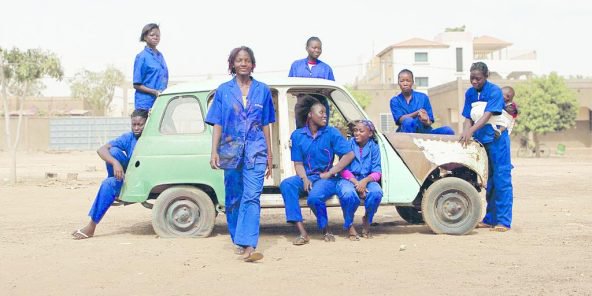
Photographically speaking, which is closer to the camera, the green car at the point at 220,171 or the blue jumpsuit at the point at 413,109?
the green car at the point at 220,171

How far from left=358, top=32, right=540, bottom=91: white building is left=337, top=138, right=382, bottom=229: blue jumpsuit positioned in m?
55.3

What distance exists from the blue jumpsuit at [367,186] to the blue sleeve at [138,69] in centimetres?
258

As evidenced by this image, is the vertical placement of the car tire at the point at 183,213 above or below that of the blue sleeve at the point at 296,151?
below

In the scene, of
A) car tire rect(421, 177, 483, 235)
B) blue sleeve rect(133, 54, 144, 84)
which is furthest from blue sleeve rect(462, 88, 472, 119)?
blue sleeve rect(133, 54, 144, 84)

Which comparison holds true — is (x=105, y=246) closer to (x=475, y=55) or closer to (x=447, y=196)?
(x=447, y=196)

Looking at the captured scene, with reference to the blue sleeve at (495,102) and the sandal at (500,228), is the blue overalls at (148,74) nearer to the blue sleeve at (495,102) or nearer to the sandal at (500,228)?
the blue sleeve at (495,102)

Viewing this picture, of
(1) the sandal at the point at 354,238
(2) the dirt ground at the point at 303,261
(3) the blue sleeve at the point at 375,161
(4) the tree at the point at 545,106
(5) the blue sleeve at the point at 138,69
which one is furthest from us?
(4) the tree at the point at 545,106

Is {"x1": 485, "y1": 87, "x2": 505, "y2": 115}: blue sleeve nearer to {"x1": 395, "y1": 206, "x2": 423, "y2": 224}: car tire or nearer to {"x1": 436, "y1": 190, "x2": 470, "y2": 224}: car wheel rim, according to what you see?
{"x1": 436, "y1": 190, "x2": 470, "y2": 224}: car wheel rim

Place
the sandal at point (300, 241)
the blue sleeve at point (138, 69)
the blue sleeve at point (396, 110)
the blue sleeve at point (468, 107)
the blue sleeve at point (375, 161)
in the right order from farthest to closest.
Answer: the blue sleeve at point (396, 110) → the blue sleeve at point (138, 69) → the blue sleeve at point (468, 107) → the blue sleeve at point (375, 161) → the sandal at point (300, 241)

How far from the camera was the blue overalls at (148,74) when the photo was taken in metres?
8.95

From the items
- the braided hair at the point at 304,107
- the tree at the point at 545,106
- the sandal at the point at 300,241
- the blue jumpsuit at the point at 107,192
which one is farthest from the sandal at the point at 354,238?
the tree at the point at 545,106

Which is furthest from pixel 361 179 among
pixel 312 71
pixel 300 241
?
pixel 312 71

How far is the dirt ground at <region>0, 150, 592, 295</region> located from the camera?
5578mm

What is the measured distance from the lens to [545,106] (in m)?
39.4
